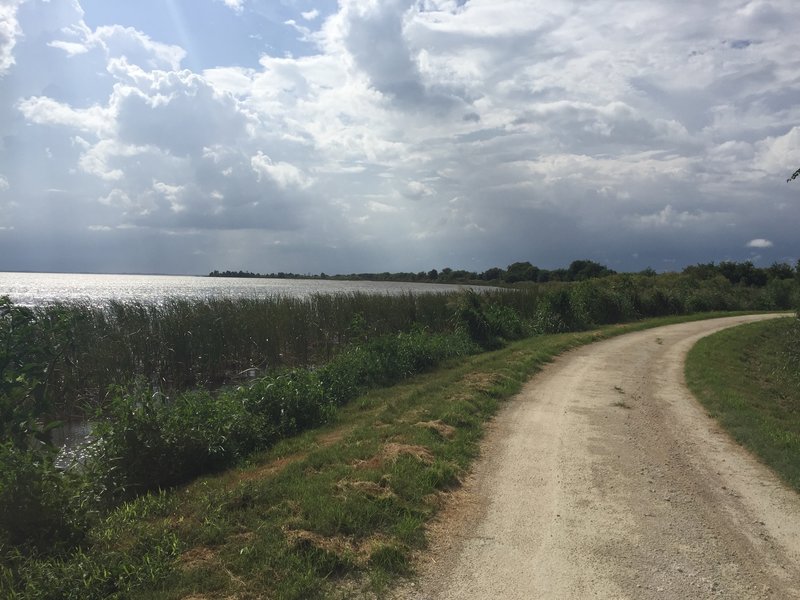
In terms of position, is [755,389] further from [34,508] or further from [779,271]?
[779,271]

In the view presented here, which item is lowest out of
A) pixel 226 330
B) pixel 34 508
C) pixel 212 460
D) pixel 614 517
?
pixel 212 460

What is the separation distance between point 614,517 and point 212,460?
485cm

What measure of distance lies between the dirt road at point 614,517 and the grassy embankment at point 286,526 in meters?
0.39

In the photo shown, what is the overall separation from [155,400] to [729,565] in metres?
6.86

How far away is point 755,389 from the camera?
11578mm

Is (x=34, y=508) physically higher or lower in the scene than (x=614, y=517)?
higher

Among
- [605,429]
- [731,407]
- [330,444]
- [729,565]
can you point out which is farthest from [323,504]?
[731,407]

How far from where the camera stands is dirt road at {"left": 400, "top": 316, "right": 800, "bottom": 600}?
3889 millimetres

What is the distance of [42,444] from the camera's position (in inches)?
207

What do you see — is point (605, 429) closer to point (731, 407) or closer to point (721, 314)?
point (731, 407)

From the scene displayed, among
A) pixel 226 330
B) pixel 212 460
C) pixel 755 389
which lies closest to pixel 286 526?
pixel 212 460

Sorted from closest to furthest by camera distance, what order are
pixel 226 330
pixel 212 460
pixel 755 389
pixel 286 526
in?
pixel 286 526
pixel 212 460
pixel 755 389
pixel 226 330

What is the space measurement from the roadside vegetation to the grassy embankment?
0.02 metres

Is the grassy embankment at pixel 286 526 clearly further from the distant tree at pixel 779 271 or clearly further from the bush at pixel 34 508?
the distant tree at pixel 779 271
